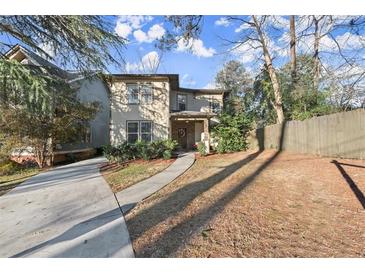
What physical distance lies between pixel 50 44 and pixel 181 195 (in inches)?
213

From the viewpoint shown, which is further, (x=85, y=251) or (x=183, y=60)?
(x=183, y=60)

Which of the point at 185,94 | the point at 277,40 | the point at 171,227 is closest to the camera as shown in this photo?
the point at 171,227

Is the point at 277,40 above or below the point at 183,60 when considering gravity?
above

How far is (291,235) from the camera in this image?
347cm

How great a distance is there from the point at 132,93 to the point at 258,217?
546 inches

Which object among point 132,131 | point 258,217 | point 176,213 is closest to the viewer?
point 258,217

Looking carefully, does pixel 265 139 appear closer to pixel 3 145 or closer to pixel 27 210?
pixel 27 210

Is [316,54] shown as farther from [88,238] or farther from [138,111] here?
[88,238]

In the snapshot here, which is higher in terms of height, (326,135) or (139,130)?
(139,130)

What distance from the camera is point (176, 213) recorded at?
452 cm

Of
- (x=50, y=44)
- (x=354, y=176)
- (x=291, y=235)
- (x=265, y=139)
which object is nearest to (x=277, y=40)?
(x=265, y=139)

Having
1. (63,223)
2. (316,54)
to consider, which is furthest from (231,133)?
(63,223)

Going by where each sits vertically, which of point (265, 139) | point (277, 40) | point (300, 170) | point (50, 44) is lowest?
→ point (300, 170)

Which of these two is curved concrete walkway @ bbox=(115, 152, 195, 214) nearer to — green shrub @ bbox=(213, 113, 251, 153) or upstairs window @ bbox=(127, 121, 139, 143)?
green shrub @ bbox=(213, 113, 251, 153)
